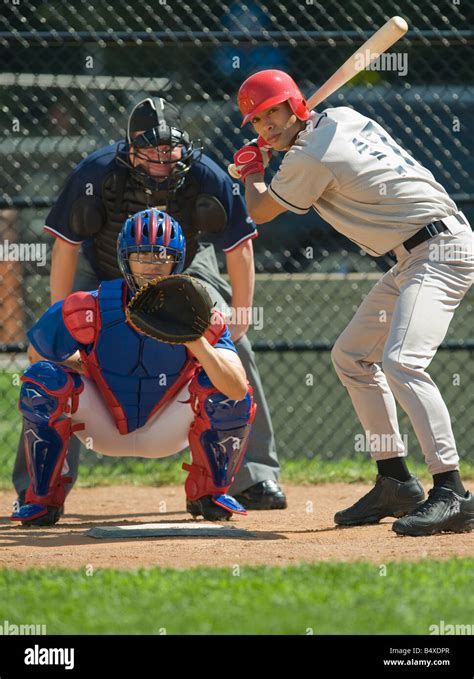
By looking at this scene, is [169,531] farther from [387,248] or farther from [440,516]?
[387,248]

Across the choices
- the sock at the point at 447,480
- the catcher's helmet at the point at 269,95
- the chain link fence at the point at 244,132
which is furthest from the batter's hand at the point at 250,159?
the chain link fence at the point at 244,132

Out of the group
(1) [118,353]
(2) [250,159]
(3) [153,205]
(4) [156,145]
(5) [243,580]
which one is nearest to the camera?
(5) [243,580]

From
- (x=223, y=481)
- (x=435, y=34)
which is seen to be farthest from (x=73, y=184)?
(x=435, y=34)

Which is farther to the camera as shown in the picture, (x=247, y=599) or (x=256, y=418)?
(x=256, y=418)

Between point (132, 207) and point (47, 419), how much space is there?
1.06 m

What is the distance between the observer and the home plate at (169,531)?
13.6ft

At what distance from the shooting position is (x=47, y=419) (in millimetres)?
4375

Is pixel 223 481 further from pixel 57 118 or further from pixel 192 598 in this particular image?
pixel 57 118

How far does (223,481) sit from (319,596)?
5.30 feet

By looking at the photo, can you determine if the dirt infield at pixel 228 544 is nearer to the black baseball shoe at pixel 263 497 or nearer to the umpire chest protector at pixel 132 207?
the black baseball shoe at pixel 263 497

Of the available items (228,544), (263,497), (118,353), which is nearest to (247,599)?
(228,544)

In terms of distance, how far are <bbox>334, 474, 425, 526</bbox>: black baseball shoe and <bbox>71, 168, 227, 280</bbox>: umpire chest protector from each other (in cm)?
134

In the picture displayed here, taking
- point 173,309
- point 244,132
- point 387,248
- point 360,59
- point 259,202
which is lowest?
point 173,309

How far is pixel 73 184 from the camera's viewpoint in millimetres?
4926
